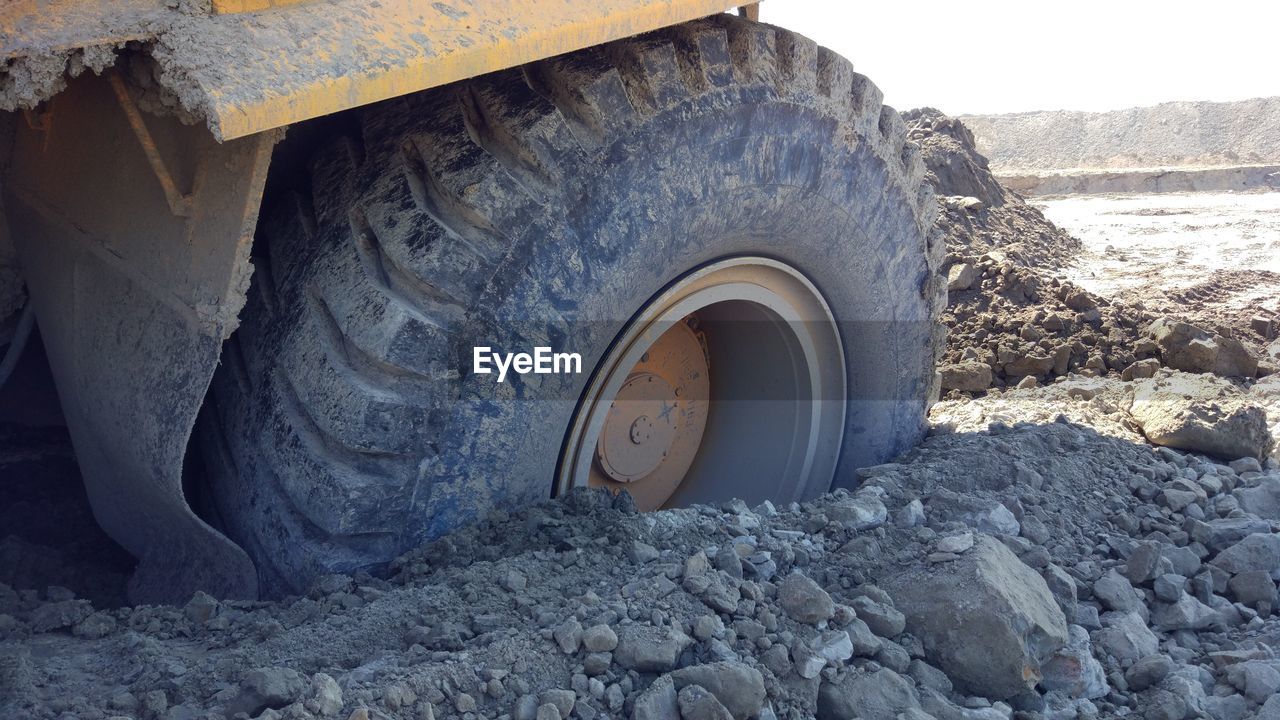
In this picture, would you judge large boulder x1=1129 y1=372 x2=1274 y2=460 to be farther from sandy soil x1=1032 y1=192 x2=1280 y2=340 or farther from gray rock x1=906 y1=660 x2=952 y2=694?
sandy soil x1=1032 y1=192 x2=1280 y2=340

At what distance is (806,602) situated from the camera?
6.65ft

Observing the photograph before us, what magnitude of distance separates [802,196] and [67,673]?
1.91m

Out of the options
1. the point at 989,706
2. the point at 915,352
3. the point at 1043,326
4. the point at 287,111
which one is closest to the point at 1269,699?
the point at 989,706

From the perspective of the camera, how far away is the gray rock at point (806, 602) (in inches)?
79.6

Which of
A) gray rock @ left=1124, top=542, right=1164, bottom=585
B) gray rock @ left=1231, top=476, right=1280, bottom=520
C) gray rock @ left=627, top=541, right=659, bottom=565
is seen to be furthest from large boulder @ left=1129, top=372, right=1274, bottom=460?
gray rock @ left=627, top=541, right=659, bottom=565

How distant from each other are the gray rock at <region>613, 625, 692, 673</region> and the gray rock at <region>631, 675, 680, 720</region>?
5 cm

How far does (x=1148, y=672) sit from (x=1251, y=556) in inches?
27.0

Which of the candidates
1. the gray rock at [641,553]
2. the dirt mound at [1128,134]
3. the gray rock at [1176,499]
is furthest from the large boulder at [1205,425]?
the dirt mound at [1128,134]

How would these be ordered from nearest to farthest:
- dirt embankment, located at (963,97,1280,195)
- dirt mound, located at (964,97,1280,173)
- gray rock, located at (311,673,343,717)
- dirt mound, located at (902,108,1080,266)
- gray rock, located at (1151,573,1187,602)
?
gray rock, located at (311,673,343,717), gray rock, located at (1151,573,1187,602), dirt mound, located at (902,108,1080,266), dirt embankment, located at (963,97,1280,195), dirt mound, located at (964,97,1280,173)

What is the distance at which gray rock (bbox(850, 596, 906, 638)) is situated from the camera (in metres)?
2.10

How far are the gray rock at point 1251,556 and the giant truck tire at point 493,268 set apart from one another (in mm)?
1327

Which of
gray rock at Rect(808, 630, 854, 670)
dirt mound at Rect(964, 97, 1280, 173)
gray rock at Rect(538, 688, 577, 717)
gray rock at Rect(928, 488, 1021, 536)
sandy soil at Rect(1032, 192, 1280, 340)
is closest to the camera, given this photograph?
gray rock at Rect(538, 688, 577, 717)

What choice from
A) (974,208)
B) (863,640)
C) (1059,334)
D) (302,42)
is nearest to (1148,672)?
(863,640)

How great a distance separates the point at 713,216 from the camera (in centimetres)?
247
